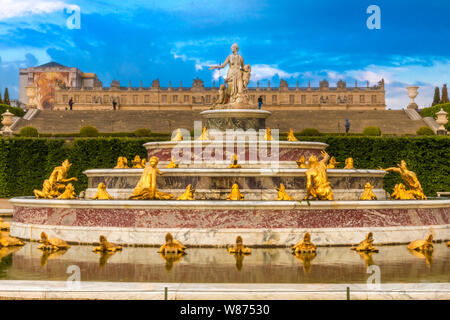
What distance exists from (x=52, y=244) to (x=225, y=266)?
413cm

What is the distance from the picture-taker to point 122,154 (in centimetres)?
2309

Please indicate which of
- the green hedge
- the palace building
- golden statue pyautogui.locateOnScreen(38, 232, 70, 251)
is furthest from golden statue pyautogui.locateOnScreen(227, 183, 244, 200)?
the palace building

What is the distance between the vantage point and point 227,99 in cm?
1891

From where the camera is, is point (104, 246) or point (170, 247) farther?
point (104, 246)

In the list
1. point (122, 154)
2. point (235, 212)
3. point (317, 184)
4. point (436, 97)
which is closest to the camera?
point (235, 212)

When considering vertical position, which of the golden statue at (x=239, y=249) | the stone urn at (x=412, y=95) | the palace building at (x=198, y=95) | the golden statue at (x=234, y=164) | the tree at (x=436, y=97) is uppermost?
the palace building at (x=198, y=95)

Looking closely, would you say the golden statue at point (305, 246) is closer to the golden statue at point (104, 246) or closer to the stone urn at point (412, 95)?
the golden statue at point (104, 246)

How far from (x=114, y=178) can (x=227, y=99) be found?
6257 mm

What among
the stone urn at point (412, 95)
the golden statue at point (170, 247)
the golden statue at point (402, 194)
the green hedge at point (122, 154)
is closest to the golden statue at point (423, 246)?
the golden statue at point (402, 194)

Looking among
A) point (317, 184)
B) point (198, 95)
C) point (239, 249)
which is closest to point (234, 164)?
point (317, 184)

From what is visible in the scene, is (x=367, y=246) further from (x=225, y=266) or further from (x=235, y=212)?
(x=225, y=266)

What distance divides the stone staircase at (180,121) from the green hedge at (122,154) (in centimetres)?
2188

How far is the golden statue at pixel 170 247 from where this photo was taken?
10031 mm
